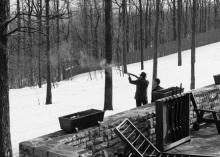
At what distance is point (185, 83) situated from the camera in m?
20.9

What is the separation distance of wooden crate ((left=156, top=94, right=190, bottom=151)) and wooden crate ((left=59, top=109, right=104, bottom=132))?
108cm

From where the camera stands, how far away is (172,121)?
622 centimetres

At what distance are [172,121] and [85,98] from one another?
1293 cm

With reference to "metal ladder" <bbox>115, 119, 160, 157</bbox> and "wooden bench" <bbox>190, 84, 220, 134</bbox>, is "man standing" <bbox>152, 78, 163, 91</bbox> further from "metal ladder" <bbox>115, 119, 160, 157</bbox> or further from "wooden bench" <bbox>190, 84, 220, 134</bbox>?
"metal ladder" <bbox>115, 119, 160, 157</bbox>

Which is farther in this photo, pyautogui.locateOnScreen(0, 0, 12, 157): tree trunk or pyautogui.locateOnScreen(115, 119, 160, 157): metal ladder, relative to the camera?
pyautogui.locateOnScreen(0, 0, 12, 157): tree trunk

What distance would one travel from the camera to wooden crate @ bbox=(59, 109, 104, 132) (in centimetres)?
540

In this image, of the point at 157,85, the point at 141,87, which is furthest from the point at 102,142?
the point at 141,87

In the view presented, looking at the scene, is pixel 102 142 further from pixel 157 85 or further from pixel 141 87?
pixel 141 87

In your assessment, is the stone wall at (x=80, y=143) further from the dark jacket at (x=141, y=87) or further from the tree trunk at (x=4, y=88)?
the dark jacket at (x=141, y=87)

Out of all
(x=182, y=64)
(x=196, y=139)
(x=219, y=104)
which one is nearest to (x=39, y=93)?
(x=182, y=64)

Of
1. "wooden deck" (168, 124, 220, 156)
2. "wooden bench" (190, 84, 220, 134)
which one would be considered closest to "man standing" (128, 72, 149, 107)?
"wooden bench" (190, 84, 220, 134)

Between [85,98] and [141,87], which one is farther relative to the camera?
[85,98]

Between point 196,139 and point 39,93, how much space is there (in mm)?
17512

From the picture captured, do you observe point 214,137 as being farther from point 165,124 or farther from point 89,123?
point 89,123
